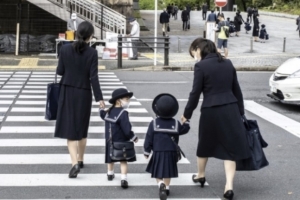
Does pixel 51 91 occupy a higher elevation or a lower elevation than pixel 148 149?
higher

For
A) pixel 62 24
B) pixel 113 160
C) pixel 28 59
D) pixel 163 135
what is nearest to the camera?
pixel 163 135

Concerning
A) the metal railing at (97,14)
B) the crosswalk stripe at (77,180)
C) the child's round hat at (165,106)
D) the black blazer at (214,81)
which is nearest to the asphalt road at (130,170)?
the crosswalk stripe at (77,180)

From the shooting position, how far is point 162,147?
7168 millimetres

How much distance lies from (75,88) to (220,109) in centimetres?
184

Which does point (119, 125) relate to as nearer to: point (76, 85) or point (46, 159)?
point (76, 85)

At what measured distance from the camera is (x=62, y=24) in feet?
108

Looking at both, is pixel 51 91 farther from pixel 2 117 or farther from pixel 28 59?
pixel 28 59

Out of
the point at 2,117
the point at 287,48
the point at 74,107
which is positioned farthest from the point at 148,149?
the point at 287,48

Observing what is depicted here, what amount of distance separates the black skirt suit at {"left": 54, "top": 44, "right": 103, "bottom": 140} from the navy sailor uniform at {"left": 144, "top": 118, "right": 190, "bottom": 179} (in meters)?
1.16

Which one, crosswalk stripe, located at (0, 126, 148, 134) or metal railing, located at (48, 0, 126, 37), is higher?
metal railing, located at (48, 0, 126, 37)

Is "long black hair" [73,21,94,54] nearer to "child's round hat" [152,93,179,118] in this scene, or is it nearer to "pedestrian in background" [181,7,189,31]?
"child's round hat" [152,93,179,118]

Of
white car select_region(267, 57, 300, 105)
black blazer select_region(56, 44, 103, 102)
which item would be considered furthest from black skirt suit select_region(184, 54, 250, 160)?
white car select_region(267, 57, 300, 105)

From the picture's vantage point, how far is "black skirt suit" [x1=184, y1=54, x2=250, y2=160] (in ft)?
23.5

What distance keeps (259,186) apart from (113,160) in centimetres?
178
